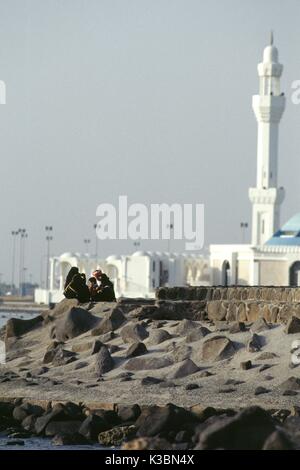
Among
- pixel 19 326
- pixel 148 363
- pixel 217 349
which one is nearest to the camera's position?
pixel 217 349

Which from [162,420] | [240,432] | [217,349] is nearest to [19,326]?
[217,349]

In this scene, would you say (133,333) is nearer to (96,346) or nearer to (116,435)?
(96,346)

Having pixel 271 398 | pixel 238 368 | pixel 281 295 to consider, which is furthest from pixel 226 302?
pixel 271 398

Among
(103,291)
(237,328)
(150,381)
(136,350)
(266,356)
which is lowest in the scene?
(150,381)

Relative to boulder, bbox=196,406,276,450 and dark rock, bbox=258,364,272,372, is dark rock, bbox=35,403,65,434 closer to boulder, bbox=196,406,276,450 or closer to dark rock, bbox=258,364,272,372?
dark rock, bbox=258,364,272,372

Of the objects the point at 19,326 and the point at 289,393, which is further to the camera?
the point at 19,326

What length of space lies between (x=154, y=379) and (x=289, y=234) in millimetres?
81041

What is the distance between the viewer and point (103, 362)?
22.0 meters

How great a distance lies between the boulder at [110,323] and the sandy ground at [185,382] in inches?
41.2

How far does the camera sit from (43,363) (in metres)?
24.0

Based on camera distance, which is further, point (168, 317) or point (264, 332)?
point (168, 317)

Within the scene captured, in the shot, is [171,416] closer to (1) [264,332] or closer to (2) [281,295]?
(1) [264,332]

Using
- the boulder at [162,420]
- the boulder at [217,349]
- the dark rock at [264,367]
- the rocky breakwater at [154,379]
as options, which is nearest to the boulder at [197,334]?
A: the rocky breakwater at [154,379]
